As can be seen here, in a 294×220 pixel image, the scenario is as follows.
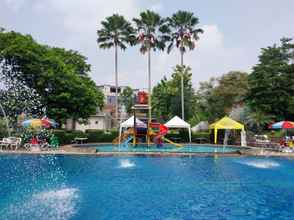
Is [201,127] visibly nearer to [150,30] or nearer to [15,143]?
[150,30]

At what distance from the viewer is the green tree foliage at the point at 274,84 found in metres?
36.0

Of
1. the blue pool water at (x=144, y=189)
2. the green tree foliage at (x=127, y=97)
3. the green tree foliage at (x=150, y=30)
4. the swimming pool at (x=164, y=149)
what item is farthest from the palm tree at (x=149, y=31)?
the green tree foliage at (x=127, y=97)

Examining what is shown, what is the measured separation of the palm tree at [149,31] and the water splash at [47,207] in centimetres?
2806

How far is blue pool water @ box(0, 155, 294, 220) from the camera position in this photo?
8.95 m

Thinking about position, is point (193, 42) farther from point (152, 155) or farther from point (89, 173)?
point (89, 173)

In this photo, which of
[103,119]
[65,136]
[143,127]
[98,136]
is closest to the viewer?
[143,127]

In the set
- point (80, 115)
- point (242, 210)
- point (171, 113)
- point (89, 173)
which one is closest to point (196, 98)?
point (171, 113)

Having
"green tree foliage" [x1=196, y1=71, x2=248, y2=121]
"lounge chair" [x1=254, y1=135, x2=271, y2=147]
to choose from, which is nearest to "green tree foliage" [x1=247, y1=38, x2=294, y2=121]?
"green tree foliage" [x1=196, y1=71, x2=248, y2=121]

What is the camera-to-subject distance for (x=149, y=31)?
39.1 meters

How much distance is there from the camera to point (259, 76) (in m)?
37.4

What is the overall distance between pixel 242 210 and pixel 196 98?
4422 cm

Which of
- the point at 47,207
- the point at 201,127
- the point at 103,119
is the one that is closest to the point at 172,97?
the point at 201,127

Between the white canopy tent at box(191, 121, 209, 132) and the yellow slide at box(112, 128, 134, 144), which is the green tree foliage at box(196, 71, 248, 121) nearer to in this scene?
the white canopy tent at box(191, 121, 209, 132)

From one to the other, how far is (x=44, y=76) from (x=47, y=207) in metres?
25.7
